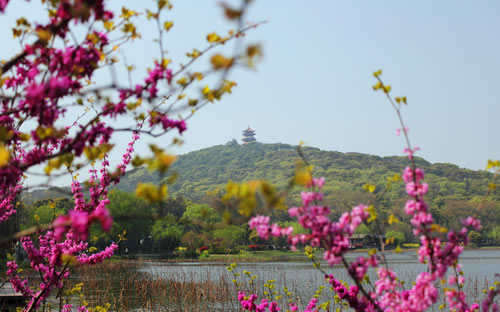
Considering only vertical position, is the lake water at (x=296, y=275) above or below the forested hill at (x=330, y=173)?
below

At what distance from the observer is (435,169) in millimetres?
139125

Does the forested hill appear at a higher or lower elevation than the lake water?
higher

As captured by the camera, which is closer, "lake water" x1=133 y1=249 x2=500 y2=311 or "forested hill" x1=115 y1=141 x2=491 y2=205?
"lake water" x1=133 y1=249 x2=500 y2=311

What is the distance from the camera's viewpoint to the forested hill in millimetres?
113438

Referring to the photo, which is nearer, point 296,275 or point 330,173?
point 296,275

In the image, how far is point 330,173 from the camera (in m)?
150

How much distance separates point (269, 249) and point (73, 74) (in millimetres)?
64629

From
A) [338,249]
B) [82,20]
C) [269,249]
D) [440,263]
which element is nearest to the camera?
[82,20]

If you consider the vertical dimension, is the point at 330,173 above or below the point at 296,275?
above

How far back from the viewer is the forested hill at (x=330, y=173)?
11344 centimetres

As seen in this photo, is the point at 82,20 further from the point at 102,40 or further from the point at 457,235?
the point at 457,235

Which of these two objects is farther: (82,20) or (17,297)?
(17,297)

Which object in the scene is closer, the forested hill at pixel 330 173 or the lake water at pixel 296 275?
the lake water at pixel 296 275

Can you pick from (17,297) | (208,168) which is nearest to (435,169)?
(208,168)
